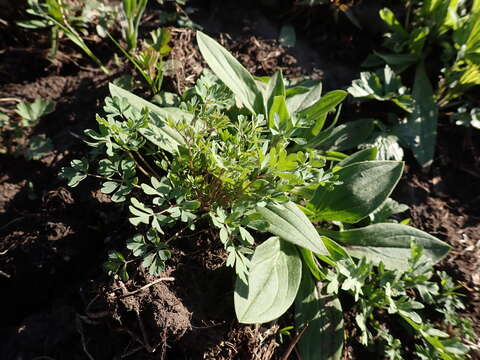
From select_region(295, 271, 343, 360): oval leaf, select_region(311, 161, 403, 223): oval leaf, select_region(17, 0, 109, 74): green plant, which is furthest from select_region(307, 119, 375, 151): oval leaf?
select_region(17, 0, 109, 74): green plant

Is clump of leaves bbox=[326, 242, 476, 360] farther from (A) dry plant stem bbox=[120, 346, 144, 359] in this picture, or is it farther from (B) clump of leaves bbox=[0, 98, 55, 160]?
(B) clump of leaves bbox=[0, 98, 55, 160]

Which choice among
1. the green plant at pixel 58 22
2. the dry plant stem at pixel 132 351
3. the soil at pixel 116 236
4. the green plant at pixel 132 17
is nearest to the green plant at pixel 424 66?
the soil at pixel 116 236

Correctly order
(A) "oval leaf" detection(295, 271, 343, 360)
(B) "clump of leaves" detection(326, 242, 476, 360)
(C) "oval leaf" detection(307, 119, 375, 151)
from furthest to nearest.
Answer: (C) "oval leaf" detection(307, 119, 375, 151) < (A) "oval leaf" detection(295, 271, 343, 360) < (B) "clump of leaves" detection(326, 242, 476, 360)

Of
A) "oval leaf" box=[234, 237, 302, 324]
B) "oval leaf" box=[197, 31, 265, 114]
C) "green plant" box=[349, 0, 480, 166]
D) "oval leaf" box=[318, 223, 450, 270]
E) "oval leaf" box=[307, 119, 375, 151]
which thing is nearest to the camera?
"oval leaf" box=[234, 237, 302, 324]

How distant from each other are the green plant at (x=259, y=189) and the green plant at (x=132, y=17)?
0.47 meters

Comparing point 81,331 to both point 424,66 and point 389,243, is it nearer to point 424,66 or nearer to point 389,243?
point 389,243

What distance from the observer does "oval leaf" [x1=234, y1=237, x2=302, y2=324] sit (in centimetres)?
180

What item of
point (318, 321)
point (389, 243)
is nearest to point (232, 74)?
point (389, 243)

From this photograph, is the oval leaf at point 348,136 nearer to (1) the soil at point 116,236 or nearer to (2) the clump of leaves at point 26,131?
(1) the soil at point 116,236

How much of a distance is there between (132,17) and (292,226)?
160 centimetres

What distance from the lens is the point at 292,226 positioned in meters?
1.92

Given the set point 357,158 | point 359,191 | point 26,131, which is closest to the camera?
point 359,191

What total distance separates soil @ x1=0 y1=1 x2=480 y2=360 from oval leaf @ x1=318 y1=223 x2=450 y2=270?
383mm

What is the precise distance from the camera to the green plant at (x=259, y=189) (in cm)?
170
